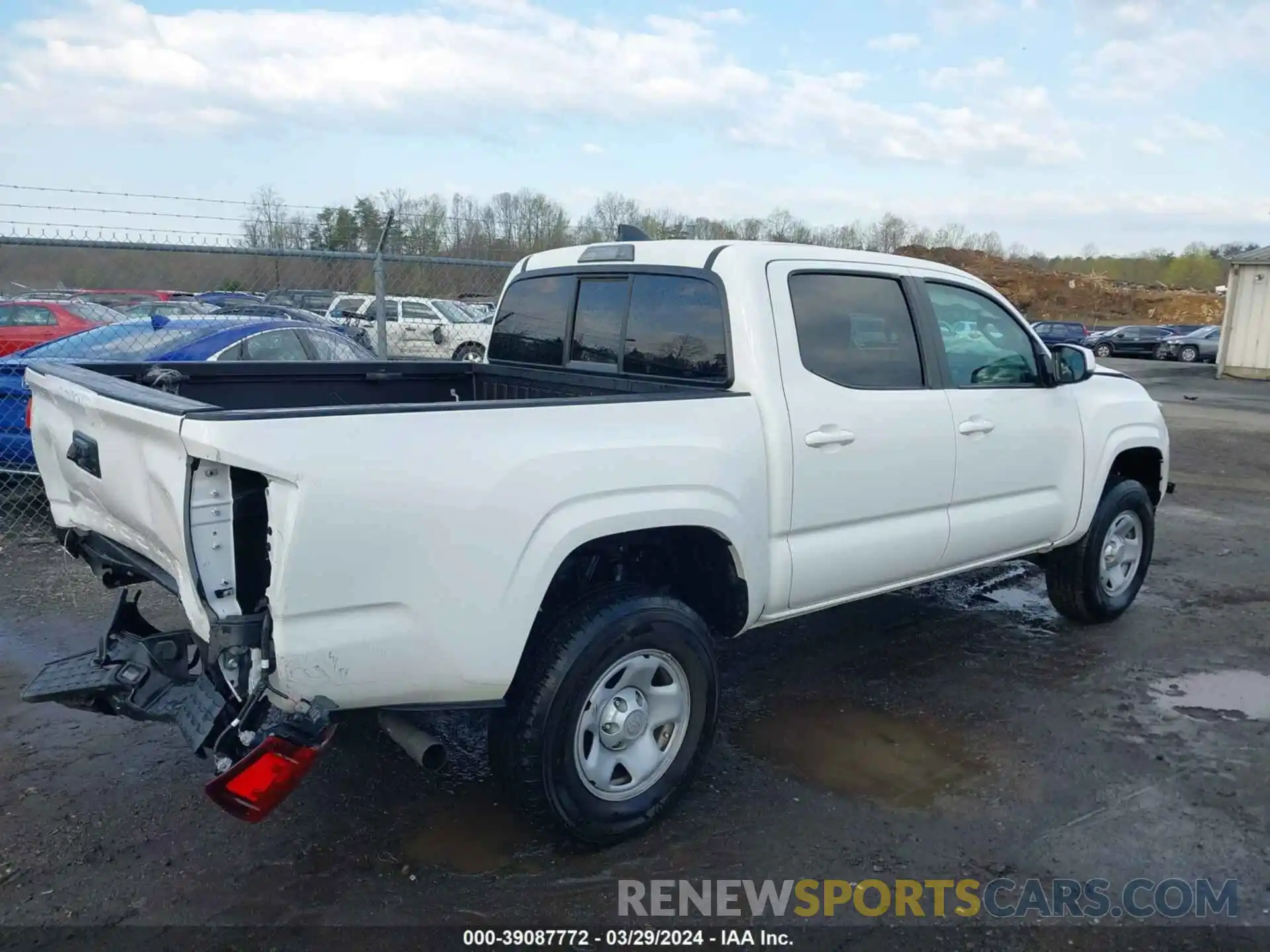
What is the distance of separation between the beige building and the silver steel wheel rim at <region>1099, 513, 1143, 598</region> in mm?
22906

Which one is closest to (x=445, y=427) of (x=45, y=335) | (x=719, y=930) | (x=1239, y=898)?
(x=719, y=930)

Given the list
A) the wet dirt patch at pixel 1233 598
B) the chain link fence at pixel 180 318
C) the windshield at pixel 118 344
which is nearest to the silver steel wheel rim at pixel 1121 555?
the wet dirt patch at pixel 1233 598

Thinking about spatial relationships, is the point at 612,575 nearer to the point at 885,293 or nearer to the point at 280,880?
the point at 280,880

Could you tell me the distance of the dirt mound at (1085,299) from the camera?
185 feet

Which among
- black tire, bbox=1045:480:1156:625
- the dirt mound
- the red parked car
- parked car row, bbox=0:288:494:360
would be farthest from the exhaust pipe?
the dirt mound

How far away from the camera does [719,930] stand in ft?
9.62

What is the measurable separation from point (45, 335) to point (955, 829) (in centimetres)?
1296

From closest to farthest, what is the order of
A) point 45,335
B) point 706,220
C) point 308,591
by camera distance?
1. point 308,591
2. point 45,335
3. point 706,220

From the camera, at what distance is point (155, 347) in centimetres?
810

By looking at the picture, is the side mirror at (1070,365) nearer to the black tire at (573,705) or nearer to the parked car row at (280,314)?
the black tire at (573,705)

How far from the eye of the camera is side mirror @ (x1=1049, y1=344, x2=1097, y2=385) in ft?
16.2

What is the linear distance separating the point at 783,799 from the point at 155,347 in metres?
6.74

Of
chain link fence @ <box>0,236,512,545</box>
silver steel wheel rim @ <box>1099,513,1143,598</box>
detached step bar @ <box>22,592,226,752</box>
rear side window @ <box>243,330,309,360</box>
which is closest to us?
detached step bar @ <box>22,592,226,752</box>

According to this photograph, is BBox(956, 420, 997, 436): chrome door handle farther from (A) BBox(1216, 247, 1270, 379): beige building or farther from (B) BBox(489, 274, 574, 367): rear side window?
(A) BBox(1216, 247, 1270, 379): beige building
